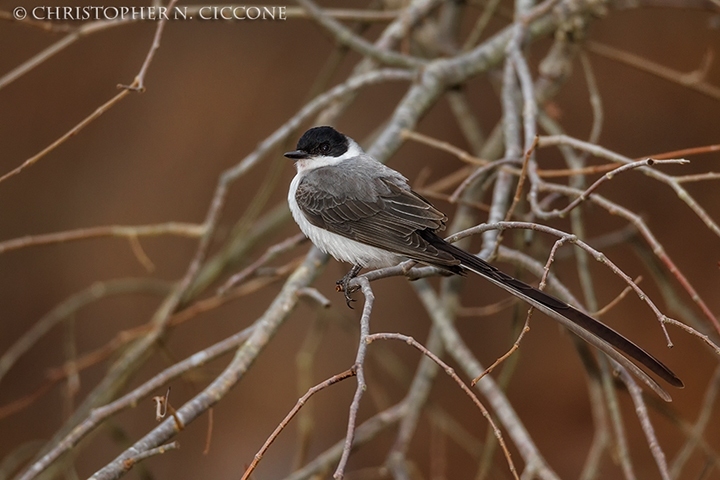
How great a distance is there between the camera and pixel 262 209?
529 cm

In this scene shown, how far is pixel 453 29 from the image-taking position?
4.01 meters

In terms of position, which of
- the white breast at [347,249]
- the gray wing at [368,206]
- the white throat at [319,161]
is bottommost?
the white breast at [347,249]

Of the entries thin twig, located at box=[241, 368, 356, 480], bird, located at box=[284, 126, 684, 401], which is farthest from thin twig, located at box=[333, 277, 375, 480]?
bird, located at box=[284, 126, 684, 401]

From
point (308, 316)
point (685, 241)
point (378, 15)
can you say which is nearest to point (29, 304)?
point (308, 316)

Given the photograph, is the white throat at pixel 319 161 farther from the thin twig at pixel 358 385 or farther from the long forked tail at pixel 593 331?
the long forked tail at pixel 593 331

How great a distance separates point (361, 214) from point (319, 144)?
424mm

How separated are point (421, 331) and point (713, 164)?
2355 millimetres

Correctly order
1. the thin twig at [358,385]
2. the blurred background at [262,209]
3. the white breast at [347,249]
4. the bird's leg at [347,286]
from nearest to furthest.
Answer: the thin twig at [358,385] → the bird's leg at [347,286] → the white breast at [347,249] → the blurred background at [262,209]

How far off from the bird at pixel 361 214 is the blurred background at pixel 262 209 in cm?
231

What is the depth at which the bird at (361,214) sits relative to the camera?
7.56 ft

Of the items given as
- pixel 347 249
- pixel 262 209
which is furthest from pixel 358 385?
pixel 262 209

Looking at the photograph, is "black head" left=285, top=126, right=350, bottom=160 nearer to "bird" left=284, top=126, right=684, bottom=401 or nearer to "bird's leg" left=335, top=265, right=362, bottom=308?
"bird" left=284, top=126, right=684, bottom=401

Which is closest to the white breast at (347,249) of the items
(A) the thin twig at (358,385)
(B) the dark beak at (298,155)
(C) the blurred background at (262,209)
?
(B) the dark beak at (298,155)

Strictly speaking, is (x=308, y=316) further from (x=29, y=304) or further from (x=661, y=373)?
(x=661, y=373)
